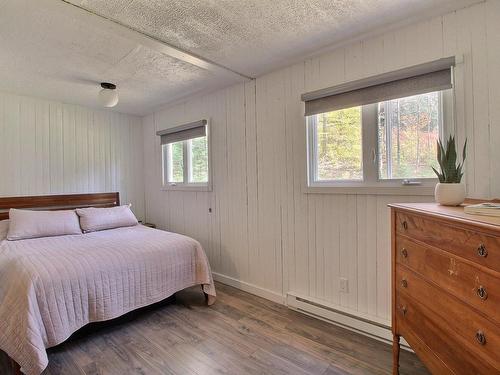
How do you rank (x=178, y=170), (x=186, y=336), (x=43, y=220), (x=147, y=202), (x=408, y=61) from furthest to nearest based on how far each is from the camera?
(x=147, y=202) → (x=178, y=170) → (x=43, y=220) → (x=186, y=336) → (x=408, y=61)

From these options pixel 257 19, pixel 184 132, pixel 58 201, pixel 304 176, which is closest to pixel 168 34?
pixel 257 19

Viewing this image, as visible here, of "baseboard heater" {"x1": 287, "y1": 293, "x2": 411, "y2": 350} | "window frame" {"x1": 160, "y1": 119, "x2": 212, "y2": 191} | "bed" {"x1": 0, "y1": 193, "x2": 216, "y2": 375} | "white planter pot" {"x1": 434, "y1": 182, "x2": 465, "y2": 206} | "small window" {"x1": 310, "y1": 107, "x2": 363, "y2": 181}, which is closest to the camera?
"white planter pot" {"x1": 434, "y1": 182, "x2": 465, "y2": 206}

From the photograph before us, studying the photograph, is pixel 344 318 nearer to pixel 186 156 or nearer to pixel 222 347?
pixel 222 347

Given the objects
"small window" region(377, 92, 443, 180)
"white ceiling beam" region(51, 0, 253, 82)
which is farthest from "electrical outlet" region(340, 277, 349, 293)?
"white ceiling beam" region(51, 0, 253, 82)

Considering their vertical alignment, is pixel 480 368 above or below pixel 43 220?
below

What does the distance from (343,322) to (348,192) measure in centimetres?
105

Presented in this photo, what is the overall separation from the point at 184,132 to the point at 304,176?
1.87 meters

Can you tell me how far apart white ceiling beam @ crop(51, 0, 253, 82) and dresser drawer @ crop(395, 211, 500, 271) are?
2.00 meters

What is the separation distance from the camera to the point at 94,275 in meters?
2.00

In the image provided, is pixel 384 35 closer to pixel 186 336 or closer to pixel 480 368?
pixel 480 368

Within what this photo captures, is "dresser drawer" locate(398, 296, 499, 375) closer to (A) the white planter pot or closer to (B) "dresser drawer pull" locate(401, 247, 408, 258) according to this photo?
(B) "dresser drawer pull" locate(401, 247, 408, 258)

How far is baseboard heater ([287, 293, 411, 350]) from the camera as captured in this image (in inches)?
78.8

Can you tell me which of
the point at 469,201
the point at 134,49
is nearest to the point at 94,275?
the point at 134,49

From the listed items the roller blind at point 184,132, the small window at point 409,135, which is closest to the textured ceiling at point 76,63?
the roller blind at point 184,132
